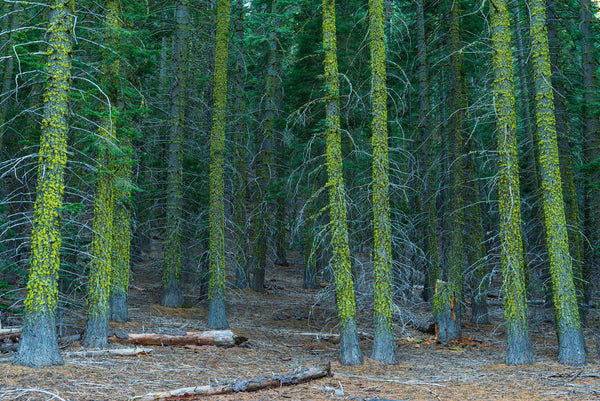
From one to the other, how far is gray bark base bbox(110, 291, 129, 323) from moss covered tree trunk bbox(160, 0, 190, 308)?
280 centimetres

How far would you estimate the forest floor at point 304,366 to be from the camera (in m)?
7.72

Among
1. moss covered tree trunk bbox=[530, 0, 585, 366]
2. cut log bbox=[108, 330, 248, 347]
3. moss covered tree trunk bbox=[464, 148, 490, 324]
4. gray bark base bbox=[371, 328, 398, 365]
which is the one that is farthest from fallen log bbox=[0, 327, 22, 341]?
moss covered tree trunk bbox=[464, 148, 490, 324]

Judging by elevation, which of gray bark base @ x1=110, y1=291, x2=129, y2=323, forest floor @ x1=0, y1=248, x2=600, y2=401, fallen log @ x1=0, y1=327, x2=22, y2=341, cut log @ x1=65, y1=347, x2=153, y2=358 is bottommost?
forest floor @ x1=0, y1=248, x2=600, y2=401

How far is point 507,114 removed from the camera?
35.0 feet

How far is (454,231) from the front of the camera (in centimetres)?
1363

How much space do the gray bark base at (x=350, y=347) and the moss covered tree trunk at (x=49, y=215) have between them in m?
5.62

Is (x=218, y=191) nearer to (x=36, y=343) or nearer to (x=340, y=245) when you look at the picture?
(x=340, y=245)

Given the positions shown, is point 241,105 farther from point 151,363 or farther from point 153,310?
point 151,363

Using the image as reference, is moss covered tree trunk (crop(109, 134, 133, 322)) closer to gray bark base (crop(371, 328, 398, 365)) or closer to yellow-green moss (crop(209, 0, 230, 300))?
yellow-green moss (crop(209, 0, 230, 300))

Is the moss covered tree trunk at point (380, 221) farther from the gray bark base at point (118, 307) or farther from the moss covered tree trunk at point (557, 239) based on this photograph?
the gray bark base at point (118, 307)

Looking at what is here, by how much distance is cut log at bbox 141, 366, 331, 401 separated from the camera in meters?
7.28

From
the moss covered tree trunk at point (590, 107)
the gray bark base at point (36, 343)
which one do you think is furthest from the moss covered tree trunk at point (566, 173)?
the gray bark base at point (36, 343)

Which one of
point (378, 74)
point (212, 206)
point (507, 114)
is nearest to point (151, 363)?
point (212, 206)

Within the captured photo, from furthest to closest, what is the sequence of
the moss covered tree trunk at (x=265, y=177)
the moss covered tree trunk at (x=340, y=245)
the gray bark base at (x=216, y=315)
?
1. the moss covered tree trunk at (x=265, y=177)
2. the gray bark base at (x=216, y=315)
3. the moss covered tree trunk at (x=340, y=245)
